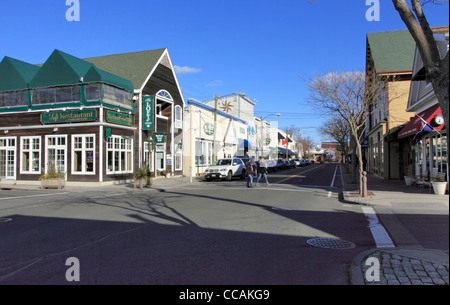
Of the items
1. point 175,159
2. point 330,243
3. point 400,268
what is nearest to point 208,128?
point 175,159

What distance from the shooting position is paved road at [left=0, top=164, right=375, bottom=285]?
4609mm

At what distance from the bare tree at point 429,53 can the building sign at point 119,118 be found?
1798cm

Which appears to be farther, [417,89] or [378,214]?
[417,89]

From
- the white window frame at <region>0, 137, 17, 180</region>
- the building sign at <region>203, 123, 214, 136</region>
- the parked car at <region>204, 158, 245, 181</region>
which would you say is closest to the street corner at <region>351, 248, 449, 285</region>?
the parked car at <region>204, 158, 245, 181</region>

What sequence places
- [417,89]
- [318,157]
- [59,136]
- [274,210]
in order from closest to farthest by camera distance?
[274,210] < [417,89] < [59,136] < [318,157]

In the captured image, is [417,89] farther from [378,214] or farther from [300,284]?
[300,284]

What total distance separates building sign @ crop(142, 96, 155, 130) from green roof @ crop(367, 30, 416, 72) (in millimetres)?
15359

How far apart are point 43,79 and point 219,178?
13.7m

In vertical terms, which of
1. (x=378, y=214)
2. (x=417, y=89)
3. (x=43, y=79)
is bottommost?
(x=378, y=214)

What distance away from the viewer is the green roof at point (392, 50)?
2164 cm

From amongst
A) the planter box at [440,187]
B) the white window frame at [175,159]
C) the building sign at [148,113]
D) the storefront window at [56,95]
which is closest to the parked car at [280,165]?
the white window frame at [175,159]

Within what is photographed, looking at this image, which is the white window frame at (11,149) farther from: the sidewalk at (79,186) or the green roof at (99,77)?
the green roof at (99,77)

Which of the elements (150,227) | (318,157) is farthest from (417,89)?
(318,157)

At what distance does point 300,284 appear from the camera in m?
4.23
